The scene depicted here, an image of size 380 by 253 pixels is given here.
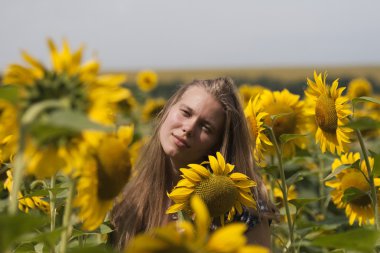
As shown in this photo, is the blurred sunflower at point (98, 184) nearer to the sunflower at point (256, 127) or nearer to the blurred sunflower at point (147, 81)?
the sunflower at point (256, 127)

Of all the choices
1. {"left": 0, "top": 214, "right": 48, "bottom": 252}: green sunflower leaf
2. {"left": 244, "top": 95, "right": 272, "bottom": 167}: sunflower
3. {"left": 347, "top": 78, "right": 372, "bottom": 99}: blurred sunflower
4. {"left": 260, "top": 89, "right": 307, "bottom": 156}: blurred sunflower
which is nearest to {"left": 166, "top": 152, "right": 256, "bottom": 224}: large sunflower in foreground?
{"left": 244, "top": 95, "right": 272, "bottom": 167}: sunflower

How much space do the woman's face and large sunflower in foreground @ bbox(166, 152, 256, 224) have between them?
18 cm

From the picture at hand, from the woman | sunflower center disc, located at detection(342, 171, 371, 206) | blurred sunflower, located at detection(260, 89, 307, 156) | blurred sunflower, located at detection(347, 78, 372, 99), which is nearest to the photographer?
the woman

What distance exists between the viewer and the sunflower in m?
2.21

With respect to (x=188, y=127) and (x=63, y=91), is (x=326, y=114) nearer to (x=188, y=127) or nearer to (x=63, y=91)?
(x=188, y=127)

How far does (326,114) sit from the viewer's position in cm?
202

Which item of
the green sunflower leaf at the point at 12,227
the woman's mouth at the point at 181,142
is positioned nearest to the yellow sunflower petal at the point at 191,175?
the woman's mouth at the point at 181,142

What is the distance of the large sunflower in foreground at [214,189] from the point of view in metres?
1.84

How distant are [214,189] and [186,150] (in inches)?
10.0

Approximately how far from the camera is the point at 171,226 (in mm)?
820

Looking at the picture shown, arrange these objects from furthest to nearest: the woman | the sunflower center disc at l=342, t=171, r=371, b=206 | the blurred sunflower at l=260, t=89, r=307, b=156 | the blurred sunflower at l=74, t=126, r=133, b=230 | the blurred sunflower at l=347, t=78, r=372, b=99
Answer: the blurred sunflower at l=347, t=78, r=372, b=99 → the blurred sunflower at l=260, t=89, r=307, b=156 → the sunflower center disc at l=342, t=171, r=371, b=206 → the woman → the blurred sunflower at l=74, t=126, r=133, b=230

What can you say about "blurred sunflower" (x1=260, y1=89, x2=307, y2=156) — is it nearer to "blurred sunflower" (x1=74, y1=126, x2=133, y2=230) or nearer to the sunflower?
the sunflower

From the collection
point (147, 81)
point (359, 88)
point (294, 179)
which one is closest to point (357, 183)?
point (294, 179)

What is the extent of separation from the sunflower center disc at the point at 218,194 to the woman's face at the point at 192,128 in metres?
0.22
